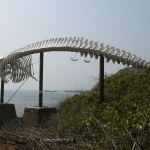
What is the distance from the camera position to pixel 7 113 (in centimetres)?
1487

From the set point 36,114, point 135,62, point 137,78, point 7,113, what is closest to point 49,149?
point 135,62

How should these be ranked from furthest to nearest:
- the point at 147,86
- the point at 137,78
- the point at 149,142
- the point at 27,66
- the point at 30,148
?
1. the point at 27,66
2. the point at 137,78
3. the point at 147,86
4. the point at 30,148
5. the point at 149,142

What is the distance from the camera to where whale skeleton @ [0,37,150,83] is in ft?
33.7

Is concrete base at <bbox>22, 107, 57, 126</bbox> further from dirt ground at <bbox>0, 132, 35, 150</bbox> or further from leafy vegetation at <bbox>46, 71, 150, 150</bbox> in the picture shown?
dirt ground at <bbox>0, 132, 35, 150</bbox>

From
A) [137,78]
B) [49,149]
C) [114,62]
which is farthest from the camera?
[137,78]

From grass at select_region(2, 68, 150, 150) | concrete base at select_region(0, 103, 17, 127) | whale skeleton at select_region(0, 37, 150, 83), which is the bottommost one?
concrete base at select_region(0, 103, 17, 127)

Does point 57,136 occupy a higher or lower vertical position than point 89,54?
lower

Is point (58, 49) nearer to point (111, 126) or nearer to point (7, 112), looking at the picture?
point (7, 112)

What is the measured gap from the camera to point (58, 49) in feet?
40.5

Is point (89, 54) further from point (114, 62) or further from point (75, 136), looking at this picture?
point (75, 136)

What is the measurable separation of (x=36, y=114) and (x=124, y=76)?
4.31m

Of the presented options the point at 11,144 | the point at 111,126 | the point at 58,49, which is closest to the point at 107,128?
the point at 111,126

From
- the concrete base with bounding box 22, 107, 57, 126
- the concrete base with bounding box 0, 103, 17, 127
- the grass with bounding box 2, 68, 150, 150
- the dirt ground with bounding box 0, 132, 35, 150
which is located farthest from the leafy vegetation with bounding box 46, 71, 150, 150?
the concrete base with bounding box 0, 103, 17, 127

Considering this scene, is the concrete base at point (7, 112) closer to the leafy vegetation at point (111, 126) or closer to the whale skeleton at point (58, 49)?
the whale skeleton at point (58, 49)
